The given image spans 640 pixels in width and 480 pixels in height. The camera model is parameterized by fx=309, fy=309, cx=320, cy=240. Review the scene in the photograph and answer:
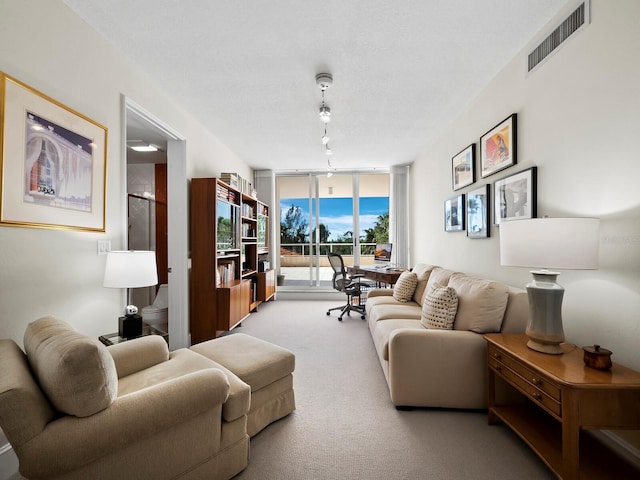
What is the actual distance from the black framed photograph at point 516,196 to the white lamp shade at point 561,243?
48 cm

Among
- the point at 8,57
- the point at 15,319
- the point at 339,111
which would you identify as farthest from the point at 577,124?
the point at 15,319

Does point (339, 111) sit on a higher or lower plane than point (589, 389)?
higher

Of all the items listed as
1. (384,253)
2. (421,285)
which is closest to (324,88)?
(421,285)

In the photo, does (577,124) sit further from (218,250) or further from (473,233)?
(218,250)

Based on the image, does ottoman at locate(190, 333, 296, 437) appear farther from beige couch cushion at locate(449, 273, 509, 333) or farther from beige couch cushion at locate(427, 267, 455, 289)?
beige couch cushion at locate(427, 267, 455, 289)

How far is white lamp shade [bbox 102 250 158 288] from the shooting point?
202 cm

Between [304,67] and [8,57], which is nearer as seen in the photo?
[8,57]

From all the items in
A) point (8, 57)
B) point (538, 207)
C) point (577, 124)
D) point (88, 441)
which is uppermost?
point (8, 57)

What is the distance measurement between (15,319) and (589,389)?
2.78 m

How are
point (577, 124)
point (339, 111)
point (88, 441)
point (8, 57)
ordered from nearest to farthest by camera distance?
point (88, 441) → point (8, 57) → point (577, 124) → point (339, 111)

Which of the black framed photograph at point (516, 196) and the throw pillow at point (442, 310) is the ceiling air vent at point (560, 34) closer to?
the black framed photograph at point (516, 196)

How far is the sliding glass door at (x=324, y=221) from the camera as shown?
21.4ft

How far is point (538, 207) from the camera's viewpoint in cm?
225

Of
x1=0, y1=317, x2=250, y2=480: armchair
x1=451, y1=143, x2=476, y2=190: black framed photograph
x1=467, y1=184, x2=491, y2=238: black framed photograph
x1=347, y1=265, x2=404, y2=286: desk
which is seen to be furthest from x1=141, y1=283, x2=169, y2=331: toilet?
x1=451, y1=143, x2=476, y2=190: black framed photograph
